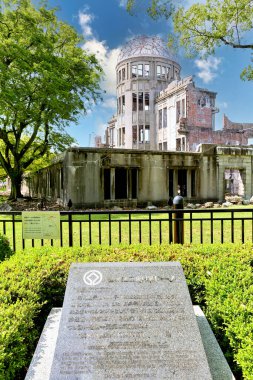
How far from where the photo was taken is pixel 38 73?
2088 centimetres

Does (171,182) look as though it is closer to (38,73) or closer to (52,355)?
(38,73)

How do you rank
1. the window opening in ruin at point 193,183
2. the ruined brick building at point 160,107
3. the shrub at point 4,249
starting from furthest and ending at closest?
1. the ruined brick building at point 160,107
2. the window opening in ruin at point 193,183
3. the shrub at point 4,249

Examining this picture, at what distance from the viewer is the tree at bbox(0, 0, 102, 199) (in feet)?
65.2

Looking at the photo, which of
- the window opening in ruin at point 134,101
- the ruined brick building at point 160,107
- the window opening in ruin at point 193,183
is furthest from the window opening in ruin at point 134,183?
the window opening in ruin at point 134,101

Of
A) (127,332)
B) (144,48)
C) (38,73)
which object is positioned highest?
(144,48)

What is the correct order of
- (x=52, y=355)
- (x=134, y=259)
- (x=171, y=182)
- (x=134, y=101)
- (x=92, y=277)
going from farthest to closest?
(x=134, y=101) < (x=171, y=182) < (x=134, y=259) < (x=92, y=277) < (x=52, y=355)

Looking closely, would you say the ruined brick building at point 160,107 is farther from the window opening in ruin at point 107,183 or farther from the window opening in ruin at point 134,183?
the window opening in ruin at point 107,183

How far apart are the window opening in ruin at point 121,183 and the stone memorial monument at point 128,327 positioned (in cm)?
1634

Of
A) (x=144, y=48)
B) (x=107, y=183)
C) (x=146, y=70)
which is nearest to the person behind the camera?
(x=107, y=183)

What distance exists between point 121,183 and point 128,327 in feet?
55.8

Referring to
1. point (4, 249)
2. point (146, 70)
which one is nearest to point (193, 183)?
point (4, 249)

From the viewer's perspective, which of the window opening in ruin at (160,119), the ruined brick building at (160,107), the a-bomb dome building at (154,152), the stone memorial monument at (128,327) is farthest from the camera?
the window opening in ruin at (160,119)

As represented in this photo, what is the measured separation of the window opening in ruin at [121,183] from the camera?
1939cm

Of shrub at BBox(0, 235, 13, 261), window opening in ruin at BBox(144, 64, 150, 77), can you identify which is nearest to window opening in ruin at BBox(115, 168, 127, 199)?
shrub at BBox(0, 235, 13, 261)
